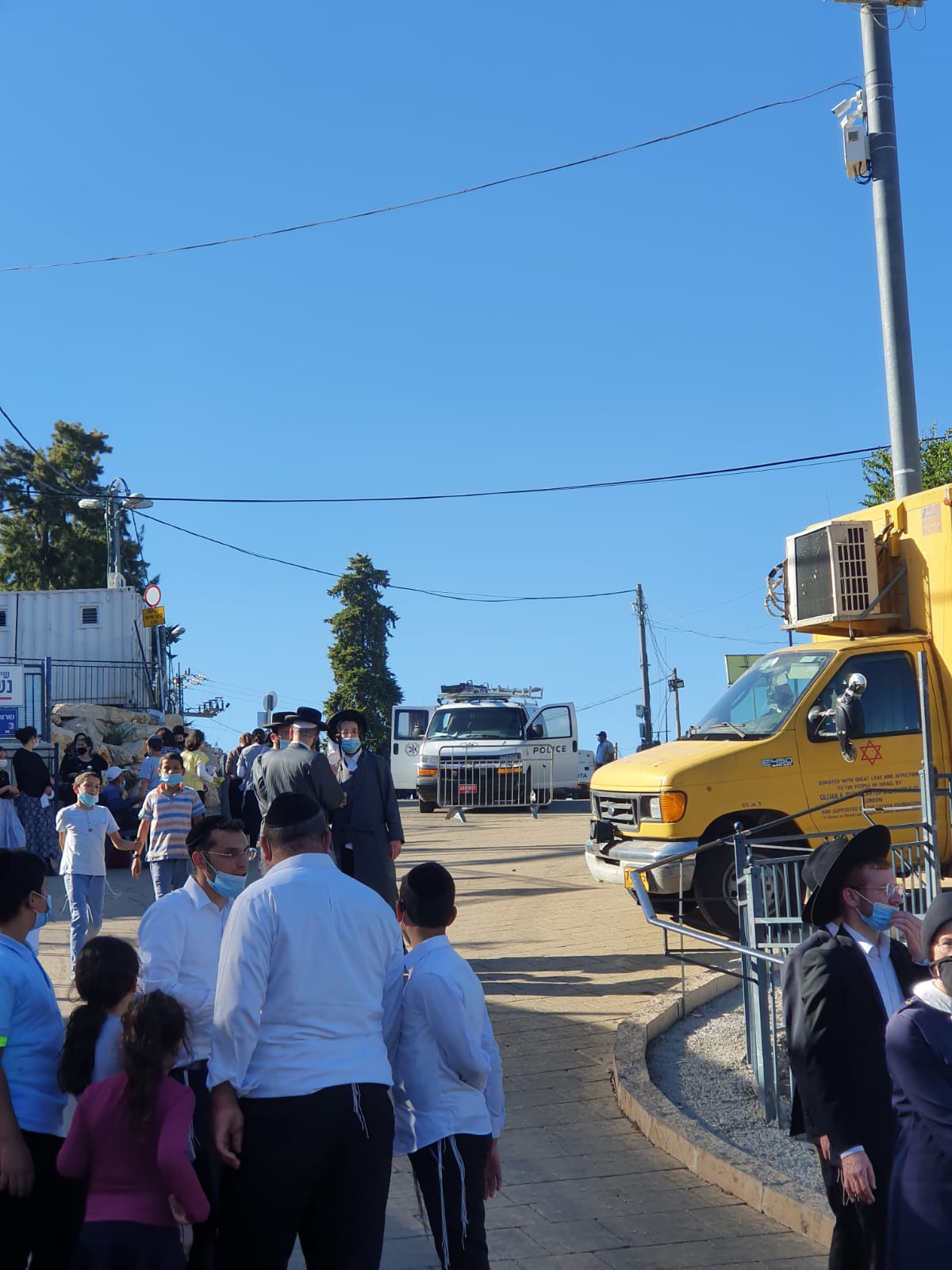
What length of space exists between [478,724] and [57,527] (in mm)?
24411

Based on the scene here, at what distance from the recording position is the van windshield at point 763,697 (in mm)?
10898

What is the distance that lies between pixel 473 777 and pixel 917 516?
16649mm

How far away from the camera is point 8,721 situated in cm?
2427

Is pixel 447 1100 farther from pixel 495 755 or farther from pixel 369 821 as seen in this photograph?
pixel 495 755

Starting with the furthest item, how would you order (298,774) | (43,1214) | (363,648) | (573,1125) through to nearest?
(363,648) < (298,774) < (573,1125) < (43,1214)

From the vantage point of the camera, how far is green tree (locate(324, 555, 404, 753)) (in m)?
55.2

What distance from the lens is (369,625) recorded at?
56.1 m

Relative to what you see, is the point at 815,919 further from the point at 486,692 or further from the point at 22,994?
the point at 486,692

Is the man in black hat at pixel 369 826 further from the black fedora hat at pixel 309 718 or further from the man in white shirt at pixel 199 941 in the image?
the man in white shirt at pixel 199 941

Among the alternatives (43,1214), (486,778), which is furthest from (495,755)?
(43,1214)

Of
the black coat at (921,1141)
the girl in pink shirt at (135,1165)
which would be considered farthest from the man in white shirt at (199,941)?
the black coat at (921,1141)

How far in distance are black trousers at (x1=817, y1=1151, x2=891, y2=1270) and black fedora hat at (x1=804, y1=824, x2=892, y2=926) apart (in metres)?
0.70

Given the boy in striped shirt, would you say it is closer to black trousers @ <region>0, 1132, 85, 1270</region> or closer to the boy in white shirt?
the boy in white shirt

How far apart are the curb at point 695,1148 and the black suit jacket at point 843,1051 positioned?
1412 mm
